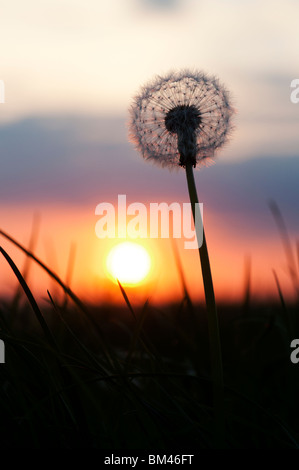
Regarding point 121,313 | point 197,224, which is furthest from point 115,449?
point 121,313

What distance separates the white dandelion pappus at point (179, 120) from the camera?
7.00 feet

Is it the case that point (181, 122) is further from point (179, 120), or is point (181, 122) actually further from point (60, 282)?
point (60, 282)

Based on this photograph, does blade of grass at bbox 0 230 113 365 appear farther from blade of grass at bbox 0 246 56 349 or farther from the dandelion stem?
the dandelion stem

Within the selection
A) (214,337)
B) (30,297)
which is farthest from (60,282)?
(214,337)

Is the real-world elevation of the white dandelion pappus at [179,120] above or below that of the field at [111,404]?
above

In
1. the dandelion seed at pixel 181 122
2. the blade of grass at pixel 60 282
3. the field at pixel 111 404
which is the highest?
the dandelion seed at pixel 181 122

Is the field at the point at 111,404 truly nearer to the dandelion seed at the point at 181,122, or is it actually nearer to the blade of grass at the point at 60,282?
the blade of grass at the point at 60,282

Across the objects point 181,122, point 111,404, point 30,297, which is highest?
point 181,122

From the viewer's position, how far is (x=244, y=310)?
309 centimetres

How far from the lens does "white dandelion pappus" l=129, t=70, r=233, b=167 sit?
213 centimetres

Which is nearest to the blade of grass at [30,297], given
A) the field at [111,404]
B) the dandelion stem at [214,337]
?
the field at [111,404]

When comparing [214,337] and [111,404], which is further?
[111,404]

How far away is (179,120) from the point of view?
2.12m
